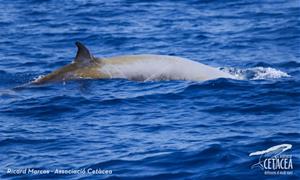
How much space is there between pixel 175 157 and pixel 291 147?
222cm

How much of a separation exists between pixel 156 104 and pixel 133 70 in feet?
7.70

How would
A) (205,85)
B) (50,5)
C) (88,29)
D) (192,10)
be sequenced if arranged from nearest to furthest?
1. (205,85)
2. (88,29)
3. (192,10)
4. (50,5)

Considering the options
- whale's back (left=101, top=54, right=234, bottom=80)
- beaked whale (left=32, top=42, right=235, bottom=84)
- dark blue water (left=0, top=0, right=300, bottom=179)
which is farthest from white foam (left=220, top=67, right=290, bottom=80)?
whale's back (left=101, top=54, right=234, bottom=80)

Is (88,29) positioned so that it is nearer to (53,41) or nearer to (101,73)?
(53,41)

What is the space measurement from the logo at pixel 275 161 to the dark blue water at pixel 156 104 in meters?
0.13

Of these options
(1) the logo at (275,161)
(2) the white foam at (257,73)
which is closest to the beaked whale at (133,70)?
(2) the white foam at (257,73)

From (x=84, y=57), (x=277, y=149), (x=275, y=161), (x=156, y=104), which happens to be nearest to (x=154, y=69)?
(x=84, y=57)

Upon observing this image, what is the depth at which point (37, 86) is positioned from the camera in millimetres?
19984

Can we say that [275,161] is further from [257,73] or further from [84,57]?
[257,73]

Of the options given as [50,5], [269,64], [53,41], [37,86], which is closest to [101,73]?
[37,86]

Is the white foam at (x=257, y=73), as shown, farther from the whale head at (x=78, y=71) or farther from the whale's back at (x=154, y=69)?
the whale head at (x=78, y=71)

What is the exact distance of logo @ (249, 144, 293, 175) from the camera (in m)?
13.5

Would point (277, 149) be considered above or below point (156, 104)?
below

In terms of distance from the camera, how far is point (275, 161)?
13898 mm
